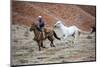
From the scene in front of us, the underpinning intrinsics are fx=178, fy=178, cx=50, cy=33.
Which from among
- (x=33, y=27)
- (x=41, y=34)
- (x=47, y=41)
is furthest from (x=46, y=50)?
(x=33, y=27)

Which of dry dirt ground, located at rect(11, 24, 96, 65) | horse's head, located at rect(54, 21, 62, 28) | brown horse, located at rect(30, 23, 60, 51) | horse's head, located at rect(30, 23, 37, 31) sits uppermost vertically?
horse's head, located at rect(54, 21, 62, 28)

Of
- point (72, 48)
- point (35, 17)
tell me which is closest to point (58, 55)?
point (72, 48)

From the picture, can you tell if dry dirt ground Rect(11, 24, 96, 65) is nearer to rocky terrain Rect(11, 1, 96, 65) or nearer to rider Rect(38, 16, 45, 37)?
rocky terrain Rect(11, 1, 96, 65)

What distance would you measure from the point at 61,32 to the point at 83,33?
342mm

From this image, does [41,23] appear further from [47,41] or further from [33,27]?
[47,41]

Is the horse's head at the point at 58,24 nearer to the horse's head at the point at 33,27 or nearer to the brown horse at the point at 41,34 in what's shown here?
the brown horse at the point at 41,34

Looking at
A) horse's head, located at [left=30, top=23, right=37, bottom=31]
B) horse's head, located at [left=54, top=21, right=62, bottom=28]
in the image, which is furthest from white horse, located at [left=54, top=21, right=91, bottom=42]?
horse's head, located at [left=30, top=23, right=37, bottom=31]

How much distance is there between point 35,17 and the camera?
2305 mm

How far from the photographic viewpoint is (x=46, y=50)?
235 cm

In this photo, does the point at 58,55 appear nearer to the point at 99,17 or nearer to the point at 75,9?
the point at 75,9

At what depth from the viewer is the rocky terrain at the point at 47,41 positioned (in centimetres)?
222

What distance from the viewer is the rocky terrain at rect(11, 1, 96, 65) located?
222 cm

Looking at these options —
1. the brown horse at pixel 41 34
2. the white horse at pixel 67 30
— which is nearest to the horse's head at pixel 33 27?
the brown horse at pixel 41 34

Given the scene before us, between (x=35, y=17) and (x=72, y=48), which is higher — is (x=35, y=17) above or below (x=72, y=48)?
above
